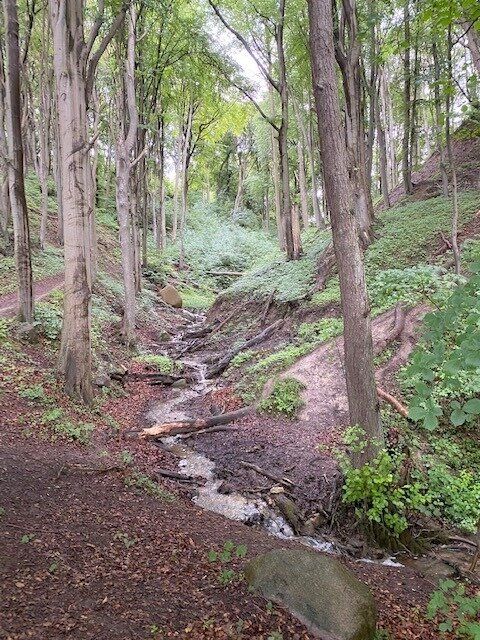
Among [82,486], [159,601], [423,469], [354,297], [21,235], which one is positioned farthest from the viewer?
[21,235]

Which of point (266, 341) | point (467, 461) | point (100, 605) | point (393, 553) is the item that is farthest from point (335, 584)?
point (266, 341)

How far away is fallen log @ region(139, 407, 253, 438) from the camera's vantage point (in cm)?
759

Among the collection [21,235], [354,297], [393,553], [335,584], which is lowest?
[393,553]

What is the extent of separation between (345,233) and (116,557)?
4.23m

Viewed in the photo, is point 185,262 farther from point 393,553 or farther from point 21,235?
point 393,553

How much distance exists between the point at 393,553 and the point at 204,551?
2.55 m

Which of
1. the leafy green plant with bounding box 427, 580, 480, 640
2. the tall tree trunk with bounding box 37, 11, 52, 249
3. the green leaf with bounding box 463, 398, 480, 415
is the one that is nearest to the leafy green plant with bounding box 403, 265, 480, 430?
the green leaf with bounding box 463, 398, 480, 415

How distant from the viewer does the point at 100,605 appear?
2941 millimetres

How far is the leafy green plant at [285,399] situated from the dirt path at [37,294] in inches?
259

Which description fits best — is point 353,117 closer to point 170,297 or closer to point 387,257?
point 387,257

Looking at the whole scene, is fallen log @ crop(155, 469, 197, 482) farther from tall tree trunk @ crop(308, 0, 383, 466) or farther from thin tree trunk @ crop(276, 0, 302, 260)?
thin tree trunk @ crop(276, 0, 302, 260)

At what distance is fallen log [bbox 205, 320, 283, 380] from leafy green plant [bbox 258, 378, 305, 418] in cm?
298

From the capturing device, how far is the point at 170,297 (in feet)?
65.3

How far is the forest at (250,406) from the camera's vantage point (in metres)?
3.18
